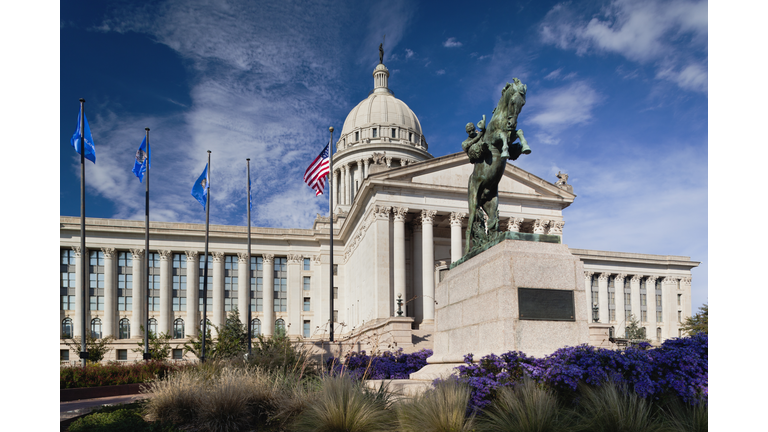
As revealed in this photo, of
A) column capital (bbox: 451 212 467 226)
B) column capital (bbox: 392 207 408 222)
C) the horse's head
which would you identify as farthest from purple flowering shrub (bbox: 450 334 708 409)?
column capital (bbox: 451 212 467 226)

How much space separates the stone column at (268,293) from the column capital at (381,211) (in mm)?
21127

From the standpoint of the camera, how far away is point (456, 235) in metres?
44.4

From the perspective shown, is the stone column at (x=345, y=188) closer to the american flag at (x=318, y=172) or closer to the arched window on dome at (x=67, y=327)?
the arched window on dome at (x=67, y=327)

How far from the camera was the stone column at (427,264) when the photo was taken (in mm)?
42438

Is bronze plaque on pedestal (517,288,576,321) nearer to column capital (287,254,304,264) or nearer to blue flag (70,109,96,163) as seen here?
blue flag (70,109,96,163)

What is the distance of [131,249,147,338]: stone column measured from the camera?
55031 mm

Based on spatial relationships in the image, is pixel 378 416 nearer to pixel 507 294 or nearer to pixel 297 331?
pixel 507 294

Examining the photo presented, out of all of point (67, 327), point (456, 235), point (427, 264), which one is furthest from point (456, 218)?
point (67, 327)

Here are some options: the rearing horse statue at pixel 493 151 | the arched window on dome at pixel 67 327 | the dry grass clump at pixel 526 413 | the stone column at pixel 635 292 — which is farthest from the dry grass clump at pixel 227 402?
the stone column at pixel 635 292

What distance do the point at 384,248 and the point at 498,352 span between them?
107 feet

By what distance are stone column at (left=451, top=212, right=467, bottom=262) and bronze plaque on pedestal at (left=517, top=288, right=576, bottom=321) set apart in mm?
32979

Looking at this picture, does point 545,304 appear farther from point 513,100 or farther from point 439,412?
point 513,100

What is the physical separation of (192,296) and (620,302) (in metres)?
51.1

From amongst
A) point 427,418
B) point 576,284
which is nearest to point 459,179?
point 576,284
